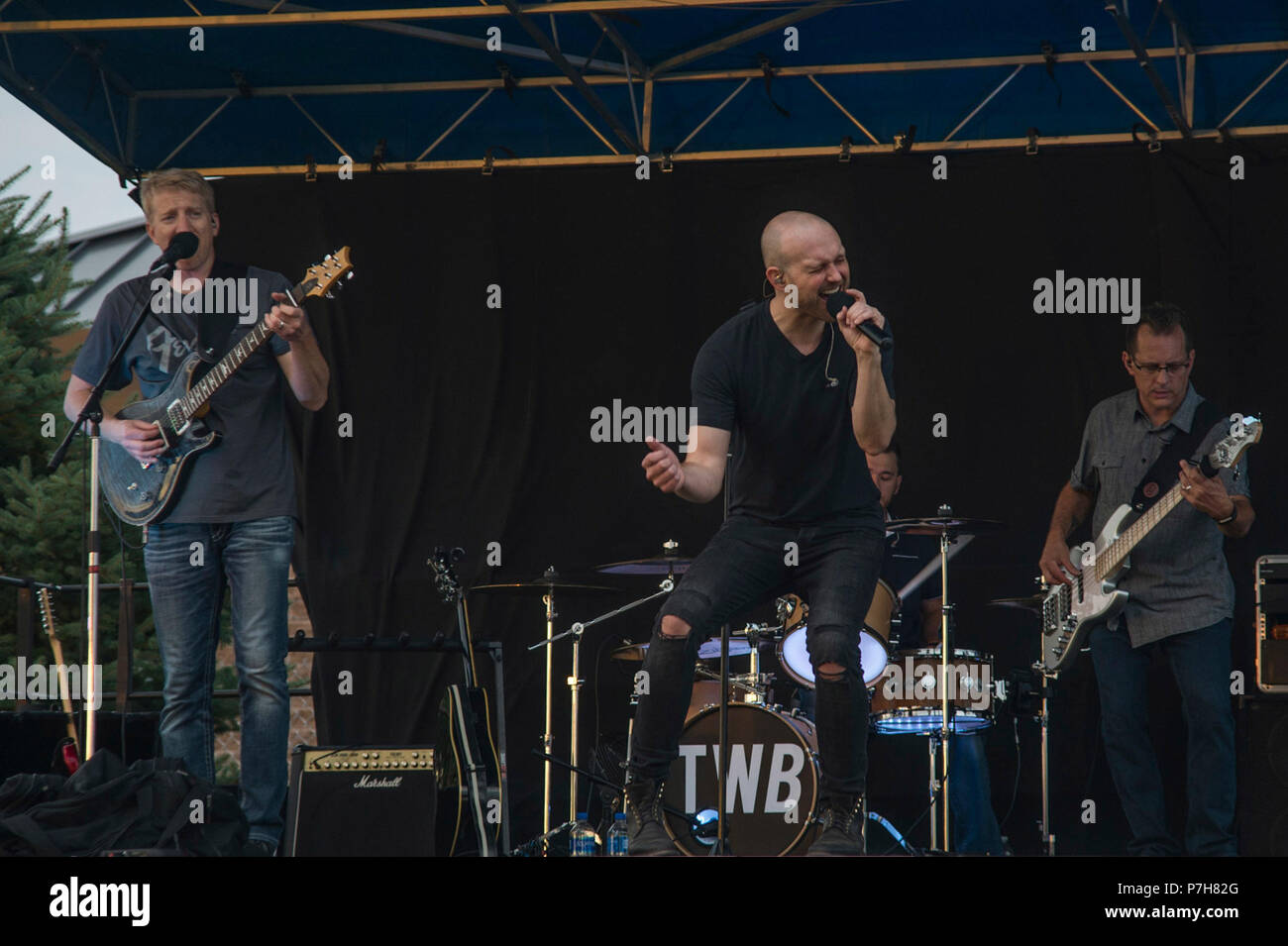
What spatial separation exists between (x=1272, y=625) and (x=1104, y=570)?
2.57 feet

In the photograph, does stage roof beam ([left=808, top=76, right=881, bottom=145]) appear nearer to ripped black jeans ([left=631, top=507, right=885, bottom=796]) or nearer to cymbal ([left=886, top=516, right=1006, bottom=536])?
cymbal ([left=886, top=516, right=1006, bottom=536])

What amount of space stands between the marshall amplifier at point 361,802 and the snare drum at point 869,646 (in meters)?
1.60

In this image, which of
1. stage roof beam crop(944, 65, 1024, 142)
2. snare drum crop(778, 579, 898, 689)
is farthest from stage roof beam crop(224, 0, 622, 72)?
snare drum crop(778, 579, 898, 689)

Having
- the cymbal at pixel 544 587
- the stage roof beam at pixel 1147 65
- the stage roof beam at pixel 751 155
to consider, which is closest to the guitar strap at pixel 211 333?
the cymbal at pixel 544 587

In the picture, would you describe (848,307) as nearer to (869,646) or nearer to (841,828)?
(841,828)

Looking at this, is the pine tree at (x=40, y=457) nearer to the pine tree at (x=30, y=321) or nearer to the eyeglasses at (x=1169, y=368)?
the pine tree at (x=30, y=321)

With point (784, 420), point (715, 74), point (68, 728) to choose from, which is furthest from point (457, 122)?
point (784, 420)

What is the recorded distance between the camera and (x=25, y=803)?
4.17 meters

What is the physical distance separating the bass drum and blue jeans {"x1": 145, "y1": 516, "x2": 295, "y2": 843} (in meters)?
1.55

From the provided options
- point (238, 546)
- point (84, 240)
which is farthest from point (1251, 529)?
point (84, 240)

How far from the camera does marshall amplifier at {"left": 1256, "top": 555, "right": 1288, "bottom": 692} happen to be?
556 centimetres

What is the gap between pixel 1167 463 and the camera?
5.52m
